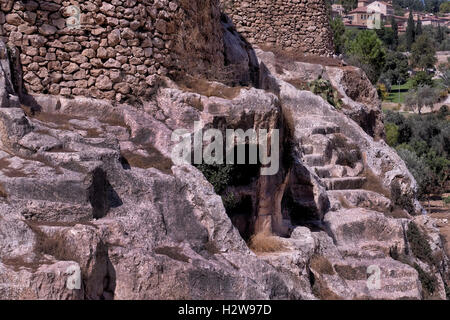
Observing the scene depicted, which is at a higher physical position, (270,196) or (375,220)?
(270,196)

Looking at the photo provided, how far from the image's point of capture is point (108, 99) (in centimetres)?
779

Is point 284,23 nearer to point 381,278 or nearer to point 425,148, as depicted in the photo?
point 381,278

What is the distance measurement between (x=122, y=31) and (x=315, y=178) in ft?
13.6

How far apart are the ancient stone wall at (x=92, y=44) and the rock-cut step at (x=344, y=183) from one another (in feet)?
13.9

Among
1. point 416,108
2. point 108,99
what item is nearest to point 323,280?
point 108,99

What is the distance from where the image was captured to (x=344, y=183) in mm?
11484

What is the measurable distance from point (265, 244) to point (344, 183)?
454 centimetres

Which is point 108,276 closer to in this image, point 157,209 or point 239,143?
point 157,209

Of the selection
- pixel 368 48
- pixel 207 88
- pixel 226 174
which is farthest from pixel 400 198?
pixel 368 48

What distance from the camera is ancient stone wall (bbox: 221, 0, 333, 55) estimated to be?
16812mm

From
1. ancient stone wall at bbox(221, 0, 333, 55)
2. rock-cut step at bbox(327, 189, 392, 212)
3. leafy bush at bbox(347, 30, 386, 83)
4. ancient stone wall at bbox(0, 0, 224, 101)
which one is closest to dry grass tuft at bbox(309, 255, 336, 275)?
rock-cut step at bbox(327, 189, 392, 212)

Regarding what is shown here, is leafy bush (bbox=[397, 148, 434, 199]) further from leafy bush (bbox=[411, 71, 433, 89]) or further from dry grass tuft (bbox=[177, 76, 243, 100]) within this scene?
leafy bush (bbox=[411, 71, 433, 89])

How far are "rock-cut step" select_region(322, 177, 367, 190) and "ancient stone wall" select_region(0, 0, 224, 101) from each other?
423cm

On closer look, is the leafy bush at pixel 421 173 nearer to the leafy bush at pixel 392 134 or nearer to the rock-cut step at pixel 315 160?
the leafy bush at pixel 392 134
